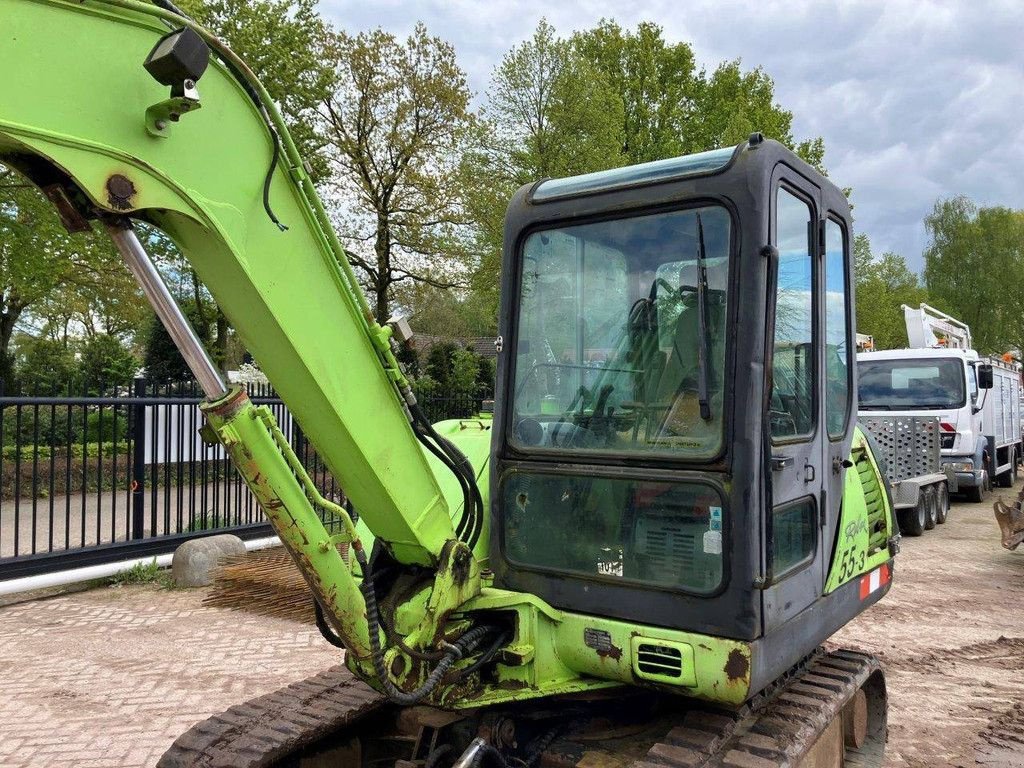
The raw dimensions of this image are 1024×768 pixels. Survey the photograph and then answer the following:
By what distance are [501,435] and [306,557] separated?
37.3 inches

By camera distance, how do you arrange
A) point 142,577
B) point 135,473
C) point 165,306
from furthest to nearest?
point 135,473, point 142,577, point 165,306

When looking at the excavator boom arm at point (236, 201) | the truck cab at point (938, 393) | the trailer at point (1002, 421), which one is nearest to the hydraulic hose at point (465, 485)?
the excavator boom arm at point (236, 201)

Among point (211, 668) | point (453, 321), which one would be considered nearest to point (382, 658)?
point (211, 668)

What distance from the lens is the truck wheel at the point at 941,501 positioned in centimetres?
1213

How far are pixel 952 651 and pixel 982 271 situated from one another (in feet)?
161

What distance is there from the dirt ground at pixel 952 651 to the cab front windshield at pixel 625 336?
2.77 m

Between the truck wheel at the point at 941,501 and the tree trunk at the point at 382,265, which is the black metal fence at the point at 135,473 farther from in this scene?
the tree trunk at the point at 382,265

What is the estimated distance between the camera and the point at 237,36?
17250mm

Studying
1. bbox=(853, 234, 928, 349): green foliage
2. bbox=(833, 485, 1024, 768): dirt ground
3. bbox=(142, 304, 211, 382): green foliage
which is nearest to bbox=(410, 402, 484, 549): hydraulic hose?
bbox=(833, 485, 1024, 768): dirt ground

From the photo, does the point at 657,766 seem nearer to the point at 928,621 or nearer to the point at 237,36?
the point at 928,621

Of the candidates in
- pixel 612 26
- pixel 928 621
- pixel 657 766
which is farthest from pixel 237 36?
pixel 657 766

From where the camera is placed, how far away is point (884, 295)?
39.6 m

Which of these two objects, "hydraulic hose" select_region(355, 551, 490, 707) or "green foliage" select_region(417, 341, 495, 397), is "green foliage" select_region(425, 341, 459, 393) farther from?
"hydraulic hose" select_region(355, 551, 490, 707)

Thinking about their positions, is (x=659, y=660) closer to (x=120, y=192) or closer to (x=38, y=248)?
(x=120, y=192)
